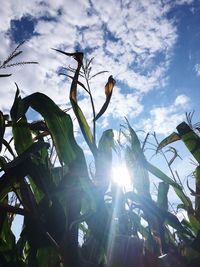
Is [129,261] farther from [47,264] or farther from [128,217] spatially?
[128,217]

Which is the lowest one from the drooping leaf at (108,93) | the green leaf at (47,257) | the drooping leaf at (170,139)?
the green leaf at (47,257)

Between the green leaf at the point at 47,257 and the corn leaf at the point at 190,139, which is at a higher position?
the corn leaf at the point at 190,139

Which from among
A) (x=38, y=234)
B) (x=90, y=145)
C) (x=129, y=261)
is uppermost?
(x=90, y=145)

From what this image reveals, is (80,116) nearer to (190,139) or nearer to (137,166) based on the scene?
(137,166)

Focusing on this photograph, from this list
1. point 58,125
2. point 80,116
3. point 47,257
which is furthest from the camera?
point 80,116

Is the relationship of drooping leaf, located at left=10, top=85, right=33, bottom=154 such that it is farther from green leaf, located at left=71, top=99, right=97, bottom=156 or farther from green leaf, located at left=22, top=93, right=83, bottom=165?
green leaf, located at left=71, top=99, right=97, bottom=156

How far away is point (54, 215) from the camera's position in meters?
0.90

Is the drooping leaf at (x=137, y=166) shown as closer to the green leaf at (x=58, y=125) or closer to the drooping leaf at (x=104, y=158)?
the drooping leaf at (x=104, y=158)

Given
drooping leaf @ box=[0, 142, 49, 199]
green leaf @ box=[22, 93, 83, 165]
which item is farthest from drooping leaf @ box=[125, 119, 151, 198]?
drooping leaf @ box=[0, 142, 49, 199]

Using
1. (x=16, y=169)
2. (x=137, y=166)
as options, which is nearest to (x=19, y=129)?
(x=16, y=169)

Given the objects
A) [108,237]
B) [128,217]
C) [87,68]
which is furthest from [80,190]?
[87,68]

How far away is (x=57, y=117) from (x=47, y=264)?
1.60ft

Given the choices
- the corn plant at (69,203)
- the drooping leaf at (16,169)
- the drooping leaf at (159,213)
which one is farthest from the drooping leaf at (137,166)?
the drooping leaf at (16,169)

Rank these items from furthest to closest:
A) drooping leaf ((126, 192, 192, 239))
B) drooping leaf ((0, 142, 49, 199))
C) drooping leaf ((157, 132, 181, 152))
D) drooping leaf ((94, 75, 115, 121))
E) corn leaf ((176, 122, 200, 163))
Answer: drooping leaf ((157, 132, 181, 152)) → corn leaf ((176, 122, 200, 163)) → drooping leaf ((94, 75, 115, 121)) → drooping leaf ((126, 192, 192, 239)) → drooping leaf ((0, 142, 49, 199))
